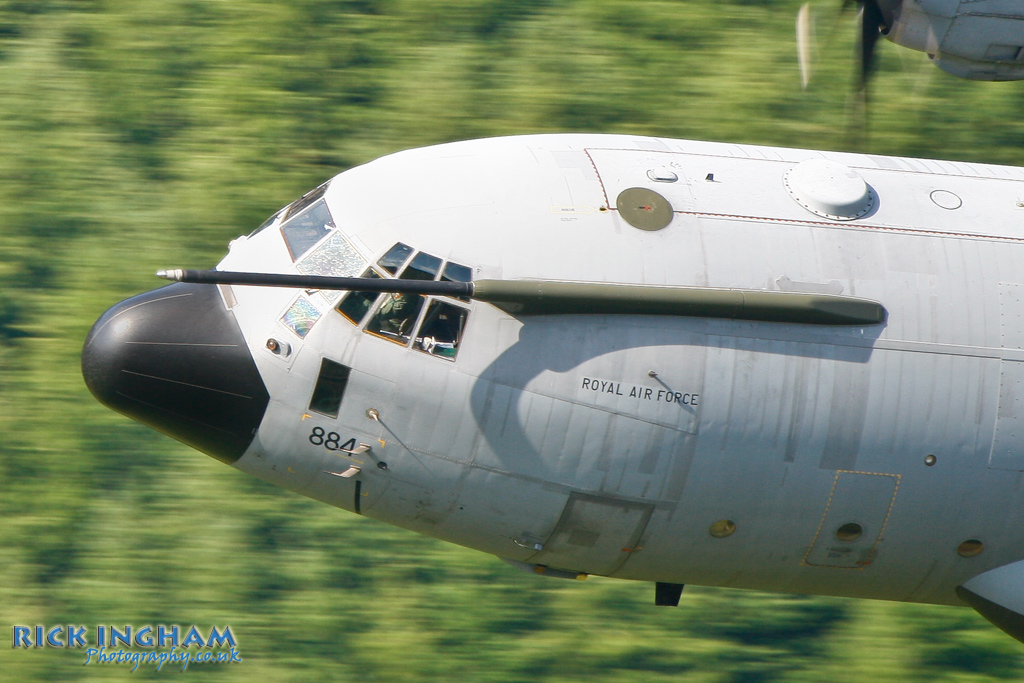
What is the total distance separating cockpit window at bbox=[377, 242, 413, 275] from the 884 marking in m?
1.83

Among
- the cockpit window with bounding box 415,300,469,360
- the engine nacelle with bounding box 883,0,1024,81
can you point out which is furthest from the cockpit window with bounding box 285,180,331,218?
the engine nacelle with bounding box 883,0,1024,81

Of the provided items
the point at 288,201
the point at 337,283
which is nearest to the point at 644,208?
the point at 337,283

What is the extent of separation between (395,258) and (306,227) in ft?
4.33

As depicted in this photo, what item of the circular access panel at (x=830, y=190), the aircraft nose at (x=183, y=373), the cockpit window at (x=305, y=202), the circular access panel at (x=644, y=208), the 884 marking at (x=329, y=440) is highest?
the circular access panel at (x=830, y=190)

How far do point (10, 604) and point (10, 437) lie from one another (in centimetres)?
298

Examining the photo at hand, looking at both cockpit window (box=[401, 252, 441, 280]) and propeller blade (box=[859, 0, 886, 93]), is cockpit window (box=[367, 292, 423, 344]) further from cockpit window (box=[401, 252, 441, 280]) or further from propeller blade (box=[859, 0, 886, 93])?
propeller blade (box=[859, 0, 886, 93])

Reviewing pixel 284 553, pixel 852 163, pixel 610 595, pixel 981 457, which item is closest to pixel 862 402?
pixel 981 457

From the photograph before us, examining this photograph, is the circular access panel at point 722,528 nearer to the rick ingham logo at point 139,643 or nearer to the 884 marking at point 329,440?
the 884 marking at point 329,440

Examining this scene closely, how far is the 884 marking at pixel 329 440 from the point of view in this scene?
11.8 m

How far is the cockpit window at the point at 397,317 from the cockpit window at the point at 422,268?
214 millimetres

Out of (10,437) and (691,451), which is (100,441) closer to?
(10,437)

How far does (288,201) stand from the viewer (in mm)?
22094

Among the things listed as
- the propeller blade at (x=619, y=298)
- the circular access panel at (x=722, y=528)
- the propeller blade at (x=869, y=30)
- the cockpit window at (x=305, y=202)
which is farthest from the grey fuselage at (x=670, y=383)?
the propeller blade at (x=869, y=30)

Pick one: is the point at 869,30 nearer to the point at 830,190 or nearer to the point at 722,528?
the point at 830,190
